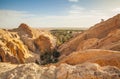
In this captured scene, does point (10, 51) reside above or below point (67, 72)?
below

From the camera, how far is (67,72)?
11055 millimetres

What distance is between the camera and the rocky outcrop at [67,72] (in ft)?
34.6

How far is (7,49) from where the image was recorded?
3591 centimetres

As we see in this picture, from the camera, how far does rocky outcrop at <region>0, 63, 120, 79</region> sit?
10531 mm

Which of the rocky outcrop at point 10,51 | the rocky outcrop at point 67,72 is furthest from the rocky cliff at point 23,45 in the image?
the rocky outcrop at point 67,72

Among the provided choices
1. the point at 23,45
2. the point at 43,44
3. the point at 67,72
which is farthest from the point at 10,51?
the point at 67,72

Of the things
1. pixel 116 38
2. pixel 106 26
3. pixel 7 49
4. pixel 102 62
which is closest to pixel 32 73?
pixel 102 62

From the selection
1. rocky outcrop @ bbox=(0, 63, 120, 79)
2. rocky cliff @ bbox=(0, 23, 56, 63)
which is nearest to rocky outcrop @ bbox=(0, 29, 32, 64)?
rocky cliff @ bbox=(0, 23, 56, 63)

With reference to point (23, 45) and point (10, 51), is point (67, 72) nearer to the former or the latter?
point (10, 51)

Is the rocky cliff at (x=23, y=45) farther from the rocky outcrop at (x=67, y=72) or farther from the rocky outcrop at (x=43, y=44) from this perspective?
the rocky outcrop at (x=67, y=72)

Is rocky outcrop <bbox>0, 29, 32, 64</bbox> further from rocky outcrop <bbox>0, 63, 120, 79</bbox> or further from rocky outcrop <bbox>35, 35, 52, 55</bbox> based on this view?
rocky outcrop <bbox>0, 63, 120, 79</bbox>

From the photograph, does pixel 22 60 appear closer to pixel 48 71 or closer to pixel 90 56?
pixel 90 56

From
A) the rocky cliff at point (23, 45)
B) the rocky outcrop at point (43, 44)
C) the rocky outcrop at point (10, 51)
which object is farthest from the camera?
the rocky outcrop at point (43, 44)

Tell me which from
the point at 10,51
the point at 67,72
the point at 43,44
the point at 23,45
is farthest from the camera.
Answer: the point at 43,44
